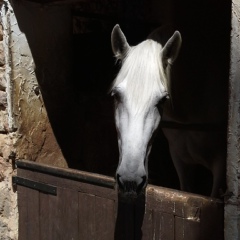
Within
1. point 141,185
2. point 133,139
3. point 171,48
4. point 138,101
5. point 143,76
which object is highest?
point 171,48

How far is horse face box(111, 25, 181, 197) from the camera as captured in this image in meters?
1.97

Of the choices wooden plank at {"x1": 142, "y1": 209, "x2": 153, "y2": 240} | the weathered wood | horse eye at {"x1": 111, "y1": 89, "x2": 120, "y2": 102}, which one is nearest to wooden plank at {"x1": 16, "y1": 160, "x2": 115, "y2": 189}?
the weathered wood

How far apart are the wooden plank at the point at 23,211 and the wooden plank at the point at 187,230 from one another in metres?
1.22

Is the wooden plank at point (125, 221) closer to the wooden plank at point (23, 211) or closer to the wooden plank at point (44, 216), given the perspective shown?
the wooden plank at point (44, 216)

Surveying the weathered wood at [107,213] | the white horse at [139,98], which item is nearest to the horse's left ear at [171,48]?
the white horse at [139,98]

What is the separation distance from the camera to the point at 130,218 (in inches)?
90.3

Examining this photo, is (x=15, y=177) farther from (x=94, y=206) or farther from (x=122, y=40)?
(x=122, y=40)

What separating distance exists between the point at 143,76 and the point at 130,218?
29.2 inches

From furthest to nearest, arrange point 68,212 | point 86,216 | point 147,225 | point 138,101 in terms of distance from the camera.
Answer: point 68,212 < point 86,216 < point 147,225 < point 138,101

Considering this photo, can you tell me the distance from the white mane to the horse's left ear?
4 centimetres

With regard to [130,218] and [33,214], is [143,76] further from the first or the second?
[33,214]

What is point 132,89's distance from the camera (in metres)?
2.14

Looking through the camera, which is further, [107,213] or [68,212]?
[68,212]

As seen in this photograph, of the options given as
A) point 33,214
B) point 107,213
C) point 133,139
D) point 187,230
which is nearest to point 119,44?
point 133,139
